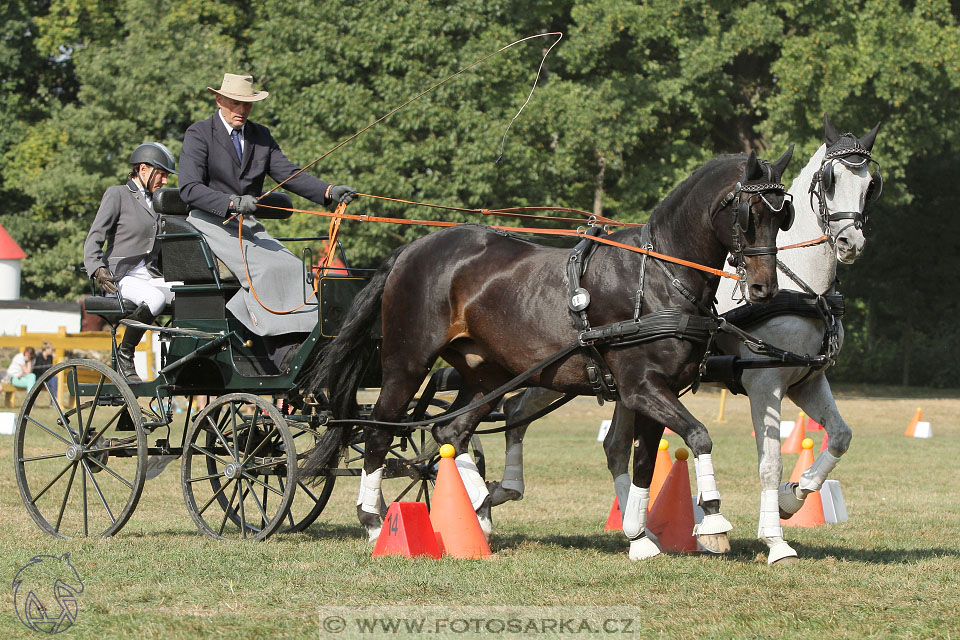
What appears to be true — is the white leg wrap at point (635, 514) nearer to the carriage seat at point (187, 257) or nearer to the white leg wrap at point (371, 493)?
the white leg wrap at point (371, 493)

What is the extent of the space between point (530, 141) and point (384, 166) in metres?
2.88

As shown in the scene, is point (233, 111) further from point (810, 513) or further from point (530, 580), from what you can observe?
point (810, 513)

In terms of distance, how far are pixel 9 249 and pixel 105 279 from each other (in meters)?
22.9

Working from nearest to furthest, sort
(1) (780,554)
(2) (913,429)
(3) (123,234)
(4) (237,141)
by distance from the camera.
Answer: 1. (1) (780,554)
2. (4) (237,141)
3. (3) (123,234)
4. (2) (913,429)

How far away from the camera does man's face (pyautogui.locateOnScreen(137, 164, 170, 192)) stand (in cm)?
820

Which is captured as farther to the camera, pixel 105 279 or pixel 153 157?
pixel 153 157

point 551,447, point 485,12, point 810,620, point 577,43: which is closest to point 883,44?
point 577,43

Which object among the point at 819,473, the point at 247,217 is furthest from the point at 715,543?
the point at 247,217

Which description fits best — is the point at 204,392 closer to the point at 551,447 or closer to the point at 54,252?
the point at 551,447

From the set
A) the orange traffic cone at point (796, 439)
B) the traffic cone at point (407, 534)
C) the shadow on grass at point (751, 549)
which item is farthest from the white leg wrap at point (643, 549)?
the orange traffic cone at point (796, 439)

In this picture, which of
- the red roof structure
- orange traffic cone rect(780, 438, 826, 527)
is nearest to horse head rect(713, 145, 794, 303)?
orange traffic cone rect(780, 438, 826, 527)

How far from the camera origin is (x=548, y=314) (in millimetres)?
6594

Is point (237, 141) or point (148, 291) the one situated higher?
point (237, 141)

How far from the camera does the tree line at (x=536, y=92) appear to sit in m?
21.1
